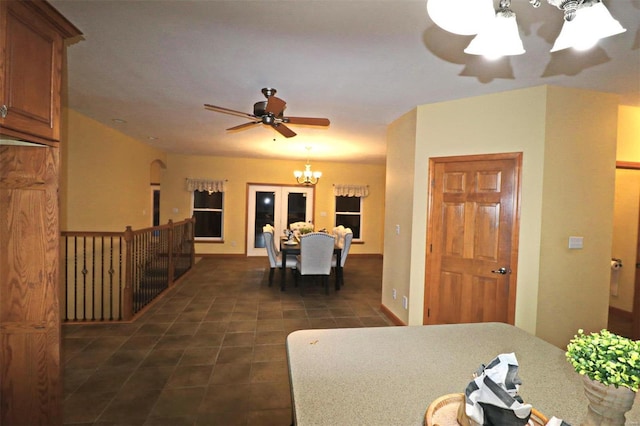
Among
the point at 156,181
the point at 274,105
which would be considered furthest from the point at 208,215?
the point at 274,105

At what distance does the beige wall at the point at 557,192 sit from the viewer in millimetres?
2760

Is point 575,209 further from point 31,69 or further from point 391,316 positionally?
point 31,69

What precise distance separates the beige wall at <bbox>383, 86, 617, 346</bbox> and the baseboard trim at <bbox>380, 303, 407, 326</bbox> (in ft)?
4.06

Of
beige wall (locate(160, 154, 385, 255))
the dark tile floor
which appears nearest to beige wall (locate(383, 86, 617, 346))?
the dark tile floor

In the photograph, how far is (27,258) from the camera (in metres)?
1.70

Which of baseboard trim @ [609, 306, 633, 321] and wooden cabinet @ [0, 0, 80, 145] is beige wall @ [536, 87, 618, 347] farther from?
wooden cabinet @ [0, 0, 80, 145]

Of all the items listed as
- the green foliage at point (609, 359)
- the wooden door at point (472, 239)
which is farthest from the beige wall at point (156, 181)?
the green foliage at point (609, 359)

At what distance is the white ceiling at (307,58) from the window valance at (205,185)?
359cm

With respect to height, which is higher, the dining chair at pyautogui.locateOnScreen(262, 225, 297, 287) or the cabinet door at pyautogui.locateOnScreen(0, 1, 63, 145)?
the cabinet door at pyautogui.locateOnScreen(0, 1, 63, 145)

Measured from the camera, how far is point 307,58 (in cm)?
233

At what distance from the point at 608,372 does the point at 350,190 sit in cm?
747

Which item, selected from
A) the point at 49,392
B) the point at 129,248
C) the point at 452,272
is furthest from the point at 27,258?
the point at 452,272

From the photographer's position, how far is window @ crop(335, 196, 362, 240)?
8.22m

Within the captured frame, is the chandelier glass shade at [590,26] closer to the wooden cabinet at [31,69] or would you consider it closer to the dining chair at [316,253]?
the wooden cabinet at [31,69]
